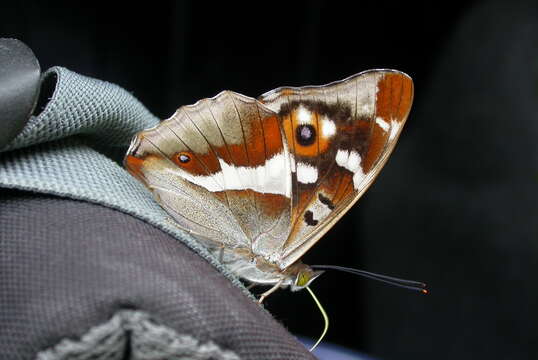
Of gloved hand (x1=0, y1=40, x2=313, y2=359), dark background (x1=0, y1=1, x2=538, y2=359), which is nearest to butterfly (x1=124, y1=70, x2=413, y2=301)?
gloved hand (x1=0, y1=40, x2=313, y2=359)

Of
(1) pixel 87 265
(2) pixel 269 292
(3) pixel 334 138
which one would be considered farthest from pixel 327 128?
(1) pixel 87 265

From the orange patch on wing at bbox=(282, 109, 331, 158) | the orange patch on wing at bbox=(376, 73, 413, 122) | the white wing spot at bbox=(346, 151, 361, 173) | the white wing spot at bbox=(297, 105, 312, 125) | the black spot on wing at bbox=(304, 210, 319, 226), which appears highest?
the orange patch on wing at bbox=(376, 73, 413, 122)

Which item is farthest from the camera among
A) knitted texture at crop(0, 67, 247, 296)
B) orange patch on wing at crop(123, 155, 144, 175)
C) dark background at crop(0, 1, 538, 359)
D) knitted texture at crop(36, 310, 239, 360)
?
dark background at crop(0, 1, 538, 359)

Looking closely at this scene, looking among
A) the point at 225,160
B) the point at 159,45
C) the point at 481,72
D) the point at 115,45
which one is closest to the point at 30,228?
the point at 225,160

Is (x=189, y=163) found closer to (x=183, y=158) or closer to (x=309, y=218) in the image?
(x=183, y=158)

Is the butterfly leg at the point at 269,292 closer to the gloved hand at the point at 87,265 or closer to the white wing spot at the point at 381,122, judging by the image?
the gloved hand at the point at 87,265

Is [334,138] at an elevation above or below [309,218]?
above

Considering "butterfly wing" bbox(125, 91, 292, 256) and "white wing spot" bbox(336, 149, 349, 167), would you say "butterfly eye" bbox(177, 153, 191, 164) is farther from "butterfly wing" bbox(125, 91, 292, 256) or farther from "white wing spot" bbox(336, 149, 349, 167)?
"white wing spot" bbox(336, 149, 349, 167)
